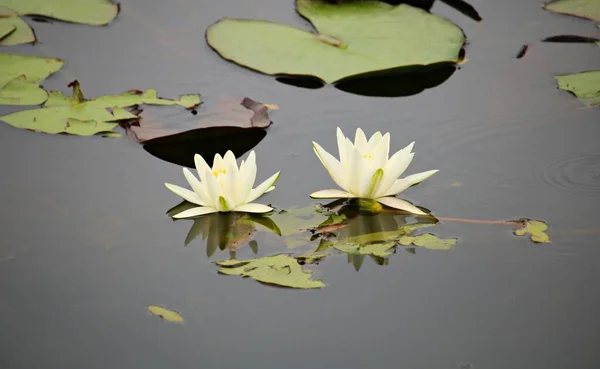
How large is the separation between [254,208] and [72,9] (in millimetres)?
1719

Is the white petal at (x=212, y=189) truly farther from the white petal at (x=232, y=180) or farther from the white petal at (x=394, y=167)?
the white petal at (x=394, y=167)

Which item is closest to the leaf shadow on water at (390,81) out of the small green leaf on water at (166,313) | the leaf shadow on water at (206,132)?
the leaf shadow on water at (206,132)

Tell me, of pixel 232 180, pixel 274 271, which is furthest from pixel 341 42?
pixel 274 271

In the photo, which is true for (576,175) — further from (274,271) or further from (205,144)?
(205,144)

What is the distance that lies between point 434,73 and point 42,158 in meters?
1.54

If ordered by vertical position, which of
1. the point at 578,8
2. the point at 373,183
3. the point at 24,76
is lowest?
the point at 24,76

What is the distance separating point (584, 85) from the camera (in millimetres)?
2969

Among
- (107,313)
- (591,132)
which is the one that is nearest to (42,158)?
(107,313)

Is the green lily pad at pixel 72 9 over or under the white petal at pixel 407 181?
under

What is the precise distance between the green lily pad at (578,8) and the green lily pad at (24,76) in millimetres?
2217

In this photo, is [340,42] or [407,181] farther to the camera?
[340,42]

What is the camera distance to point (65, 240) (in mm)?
2160

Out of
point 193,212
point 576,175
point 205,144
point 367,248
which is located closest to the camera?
point 367,248

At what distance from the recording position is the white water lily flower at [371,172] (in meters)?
2.28
